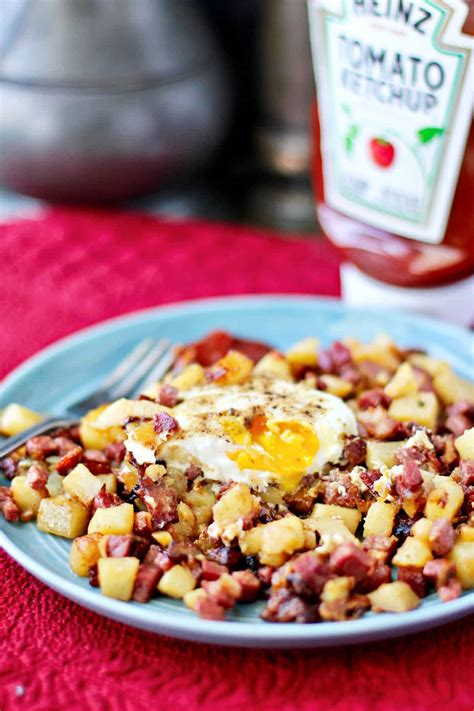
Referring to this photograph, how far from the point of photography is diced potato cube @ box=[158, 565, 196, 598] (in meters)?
1.16

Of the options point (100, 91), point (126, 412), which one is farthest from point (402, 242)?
point (100, 91)

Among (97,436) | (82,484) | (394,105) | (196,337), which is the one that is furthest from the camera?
(196,337)

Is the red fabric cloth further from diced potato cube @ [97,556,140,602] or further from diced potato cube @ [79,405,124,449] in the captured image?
diced potato cube @ [79,405,124,449]

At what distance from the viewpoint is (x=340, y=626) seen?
1.08 m

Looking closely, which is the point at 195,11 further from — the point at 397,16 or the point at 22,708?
the point at 22,708

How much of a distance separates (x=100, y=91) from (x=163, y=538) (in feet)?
4.82

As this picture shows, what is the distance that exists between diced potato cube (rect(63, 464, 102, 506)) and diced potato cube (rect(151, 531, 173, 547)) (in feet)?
0.43

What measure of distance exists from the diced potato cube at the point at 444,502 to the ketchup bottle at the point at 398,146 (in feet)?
2.17

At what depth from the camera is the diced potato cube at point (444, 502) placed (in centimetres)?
124

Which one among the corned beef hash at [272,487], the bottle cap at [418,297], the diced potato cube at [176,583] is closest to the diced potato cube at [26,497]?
the corned beef hash at [272,487]

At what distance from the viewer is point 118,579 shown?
3.78ft

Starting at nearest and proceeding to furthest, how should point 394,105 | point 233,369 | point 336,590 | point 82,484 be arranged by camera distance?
point 336,590
point 82,484
point 233,369
point 394,105

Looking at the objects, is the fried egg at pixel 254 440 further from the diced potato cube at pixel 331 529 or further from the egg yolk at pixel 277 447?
the diced potato cube at pixel 331 529

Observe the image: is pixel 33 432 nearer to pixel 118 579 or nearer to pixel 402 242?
pixel 118 579
